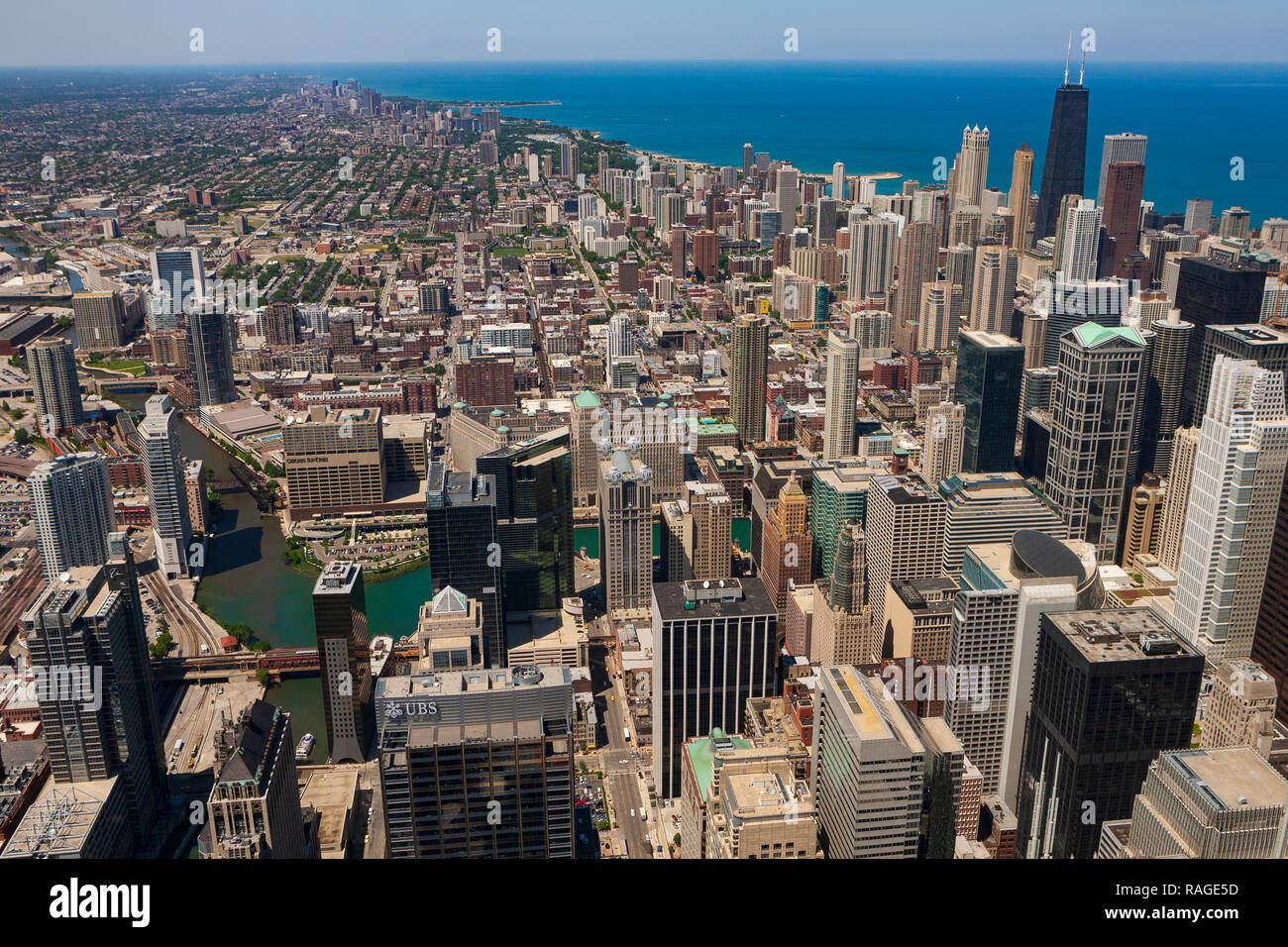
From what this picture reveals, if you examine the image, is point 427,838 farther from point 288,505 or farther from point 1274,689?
point 288,505

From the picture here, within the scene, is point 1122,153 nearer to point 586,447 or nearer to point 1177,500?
point 1177,500

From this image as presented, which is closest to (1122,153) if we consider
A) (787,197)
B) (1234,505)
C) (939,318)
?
(939,318)

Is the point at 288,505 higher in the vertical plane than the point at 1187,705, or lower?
lower

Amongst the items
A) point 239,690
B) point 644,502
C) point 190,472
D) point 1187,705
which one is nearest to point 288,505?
point 190,472
